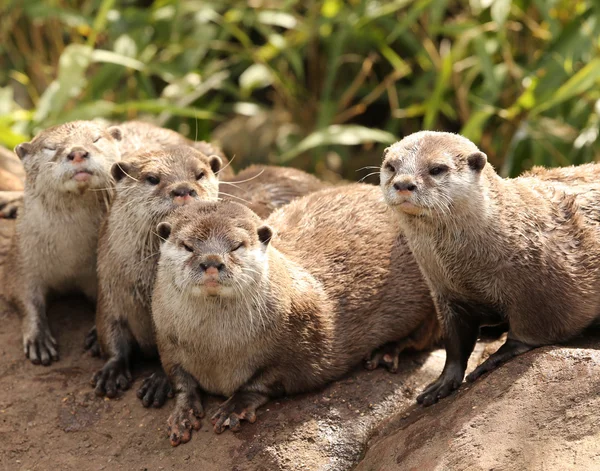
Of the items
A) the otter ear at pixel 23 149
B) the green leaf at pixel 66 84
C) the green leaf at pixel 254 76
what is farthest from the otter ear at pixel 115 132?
the green leaf at pixel 254 76

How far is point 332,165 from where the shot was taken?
23.3 feet

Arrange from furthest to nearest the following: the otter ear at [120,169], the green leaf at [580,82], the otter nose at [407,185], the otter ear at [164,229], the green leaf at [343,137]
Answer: the green leaf at [343,137], the green leaf at [580,82], the otter ear at [120,169], the otter ear at [164,229], the otter nose at [407,185]

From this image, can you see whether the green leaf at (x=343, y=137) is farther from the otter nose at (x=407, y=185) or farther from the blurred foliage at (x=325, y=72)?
the otter nose at (x=407, y=185)

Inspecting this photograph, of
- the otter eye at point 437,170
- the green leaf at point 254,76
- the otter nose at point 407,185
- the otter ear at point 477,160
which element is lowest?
the green leaf at point 254,76

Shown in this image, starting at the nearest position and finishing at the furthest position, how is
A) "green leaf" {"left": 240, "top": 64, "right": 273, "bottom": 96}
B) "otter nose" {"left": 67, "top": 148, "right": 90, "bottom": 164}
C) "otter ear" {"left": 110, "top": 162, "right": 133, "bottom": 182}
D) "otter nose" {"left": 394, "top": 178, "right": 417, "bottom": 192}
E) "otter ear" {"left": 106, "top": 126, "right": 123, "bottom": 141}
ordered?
"otter nose" {"left": 394, "top": 178, "right": 417, "bottom": 192}
"otter ear" {"left": 110, "top": 162, "right": 133, "bottom": 182}
"otter nose" {"left": 67, "top": 148, "right": 90, "bottom": 164}
"otter ear" {"left": 106, "top": 126, "right": 123, "bottom": 141}
"green leaf" {"left": 240, "top": 64, "right": 273, "bottom": 96}

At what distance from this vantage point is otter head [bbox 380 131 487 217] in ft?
10.5

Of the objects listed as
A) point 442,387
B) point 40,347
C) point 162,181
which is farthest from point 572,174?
point 40,347

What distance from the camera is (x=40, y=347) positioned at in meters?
4.11

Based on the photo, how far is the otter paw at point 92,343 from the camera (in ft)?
13.6

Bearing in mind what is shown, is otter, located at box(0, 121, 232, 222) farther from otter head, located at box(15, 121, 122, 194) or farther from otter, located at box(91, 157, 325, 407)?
otter, located at box(91, 157, 325, 407)

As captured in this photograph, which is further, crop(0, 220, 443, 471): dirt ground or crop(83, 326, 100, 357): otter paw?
crop(83, 326, 100, 357): otter paw

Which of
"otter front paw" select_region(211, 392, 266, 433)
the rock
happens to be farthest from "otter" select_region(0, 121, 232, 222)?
the rock

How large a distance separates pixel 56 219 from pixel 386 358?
1.51 m

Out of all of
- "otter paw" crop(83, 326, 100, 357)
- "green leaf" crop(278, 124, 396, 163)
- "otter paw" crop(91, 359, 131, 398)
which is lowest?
"otter paw" crop(83, 326, 100, 357)
